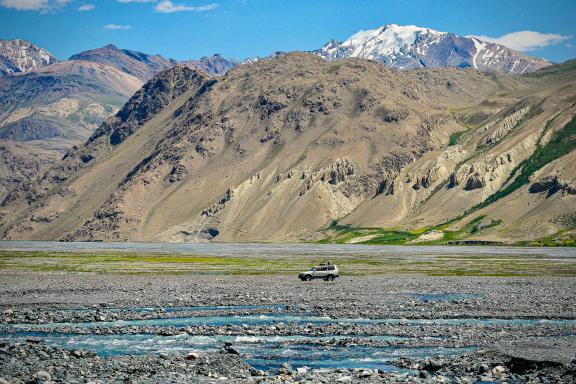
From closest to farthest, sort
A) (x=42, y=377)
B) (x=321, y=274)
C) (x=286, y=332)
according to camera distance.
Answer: (x=42, y=377), (x=286, y=332), (x=321, y=274)

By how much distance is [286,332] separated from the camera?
1793 inches

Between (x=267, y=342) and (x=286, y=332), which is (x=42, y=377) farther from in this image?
(x=286, y=332)

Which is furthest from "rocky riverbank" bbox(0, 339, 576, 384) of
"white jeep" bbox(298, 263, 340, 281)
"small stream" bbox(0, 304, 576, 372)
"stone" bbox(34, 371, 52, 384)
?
"white jeep" bbox(298, 263, 340, 281)

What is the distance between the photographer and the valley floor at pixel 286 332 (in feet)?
107

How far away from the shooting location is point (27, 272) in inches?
3804

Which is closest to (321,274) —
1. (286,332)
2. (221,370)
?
(286,332)

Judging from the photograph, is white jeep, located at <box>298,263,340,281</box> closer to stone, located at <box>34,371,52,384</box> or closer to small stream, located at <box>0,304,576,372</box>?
small stream, located at <box>0,304,576,372</box>

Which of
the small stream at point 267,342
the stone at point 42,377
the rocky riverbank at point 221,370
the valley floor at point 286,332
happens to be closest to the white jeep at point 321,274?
the valley floor at point 286,332

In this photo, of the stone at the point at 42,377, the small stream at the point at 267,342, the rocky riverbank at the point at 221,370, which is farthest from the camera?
the small stream at the point at 267,342

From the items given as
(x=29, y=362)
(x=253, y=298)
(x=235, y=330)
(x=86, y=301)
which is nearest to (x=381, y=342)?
(x=235, y=330)

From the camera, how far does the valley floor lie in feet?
107

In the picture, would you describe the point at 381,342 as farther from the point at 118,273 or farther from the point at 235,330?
the point at 118,273

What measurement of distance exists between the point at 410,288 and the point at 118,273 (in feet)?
134

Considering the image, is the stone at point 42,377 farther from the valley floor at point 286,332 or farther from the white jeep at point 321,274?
the white jeep at point 321,274
